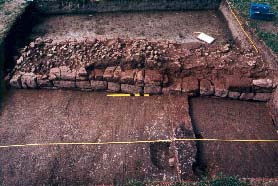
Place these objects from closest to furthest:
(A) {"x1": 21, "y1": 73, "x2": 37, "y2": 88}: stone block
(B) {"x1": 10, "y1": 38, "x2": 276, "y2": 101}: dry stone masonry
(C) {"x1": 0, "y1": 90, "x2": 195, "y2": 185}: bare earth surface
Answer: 1. (C) {"x1": 0, "y1": 90, "x2": 195, "y2": 185}: bare earth surface
2. (B) {"x1": 10, "y1": 38, "x2": 276, "y2": 101}: dry stone masonry
3. (A) {"x1": 21, "y1": 73, "x2": 37, "y2": 88}: stone block

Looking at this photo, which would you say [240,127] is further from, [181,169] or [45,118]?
[45,118]

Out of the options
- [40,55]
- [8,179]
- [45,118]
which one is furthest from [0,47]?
[8,179]

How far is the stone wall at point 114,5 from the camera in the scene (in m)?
11.6

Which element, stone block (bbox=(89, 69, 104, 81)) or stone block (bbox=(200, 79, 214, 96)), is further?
stone block (bbox=(89, 69, 104, 81))

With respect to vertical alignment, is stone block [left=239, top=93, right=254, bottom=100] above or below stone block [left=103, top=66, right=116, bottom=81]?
below

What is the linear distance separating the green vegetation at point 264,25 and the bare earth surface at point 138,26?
2.73ft

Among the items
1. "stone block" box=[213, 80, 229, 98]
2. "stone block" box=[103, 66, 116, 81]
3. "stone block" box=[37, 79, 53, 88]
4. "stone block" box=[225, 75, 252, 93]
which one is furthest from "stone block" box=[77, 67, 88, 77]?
"stone block" box=[225, 75, 252, 93]

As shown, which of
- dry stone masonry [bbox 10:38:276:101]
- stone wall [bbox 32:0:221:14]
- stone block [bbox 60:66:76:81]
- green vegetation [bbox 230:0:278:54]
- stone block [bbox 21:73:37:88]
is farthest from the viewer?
stone wall [bbox 32:0:221:14]

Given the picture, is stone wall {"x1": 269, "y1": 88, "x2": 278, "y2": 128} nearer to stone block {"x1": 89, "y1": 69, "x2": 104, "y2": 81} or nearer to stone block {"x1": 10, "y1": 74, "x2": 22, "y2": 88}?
stone block {"x1": 89, "y1": 69, "x2": 104, "y2": 81}

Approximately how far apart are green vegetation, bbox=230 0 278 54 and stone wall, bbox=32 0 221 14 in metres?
1.00

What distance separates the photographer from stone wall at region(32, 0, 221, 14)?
1165 cm

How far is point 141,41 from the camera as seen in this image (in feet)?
32.1

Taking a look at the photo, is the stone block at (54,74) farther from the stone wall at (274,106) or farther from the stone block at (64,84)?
the stone wall at (274,106)

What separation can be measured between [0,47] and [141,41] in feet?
15.3
